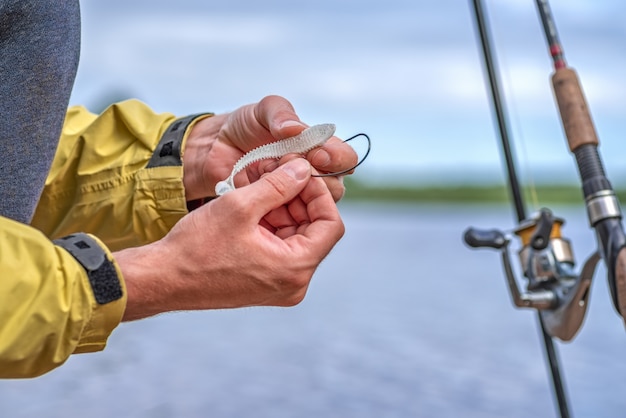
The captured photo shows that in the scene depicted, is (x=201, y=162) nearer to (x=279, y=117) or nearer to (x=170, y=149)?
(x=170, y=149)

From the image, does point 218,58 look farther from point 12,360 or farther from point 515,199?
point 12,360

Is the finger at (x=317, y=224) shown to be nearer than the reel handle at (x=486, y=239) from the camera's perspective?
Yes

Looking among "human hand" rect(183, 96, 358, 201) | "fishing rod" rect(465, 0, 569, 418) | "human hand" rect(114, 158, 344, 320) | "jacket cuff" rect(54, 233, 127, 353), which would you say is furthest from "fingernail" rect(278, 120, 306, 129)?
"fishing rod" rect(465, 0, 569, 418)

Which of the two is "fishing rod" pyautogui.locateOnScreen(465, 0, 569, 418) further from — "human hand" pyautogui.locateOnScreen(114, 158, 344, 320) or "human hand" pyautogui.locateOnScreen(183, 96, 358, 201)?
"human hand" pyautogui.locateOnScreen(114, 158, 344, 320)

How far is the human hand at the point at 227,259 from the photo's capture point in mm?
794

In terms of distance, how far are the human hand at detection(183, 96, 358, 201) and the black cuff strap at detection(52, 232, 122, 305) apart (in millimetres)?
306

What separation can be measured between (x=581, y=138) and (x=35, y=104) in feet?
2.60

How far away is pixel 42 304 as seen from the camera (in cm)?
72

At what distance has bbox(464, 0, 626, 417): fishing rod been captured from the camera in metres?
1.20

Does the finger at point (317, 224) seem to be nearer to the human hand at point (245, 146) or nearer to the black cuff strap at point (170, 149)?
the human hand at point (245, 146)

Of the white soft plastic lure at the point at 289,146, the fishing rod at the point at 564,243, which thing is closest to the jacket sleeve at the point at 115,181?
the white soft plastic lure at the point at 289,146

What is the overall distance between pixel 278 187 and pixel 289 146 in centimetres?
15

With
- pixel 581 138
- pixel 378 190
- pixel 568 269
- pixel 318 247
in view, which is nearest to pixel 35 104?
pixel 318 247

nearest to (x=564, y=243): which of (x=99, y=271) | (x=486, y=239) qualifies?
(x=486, y=239)
